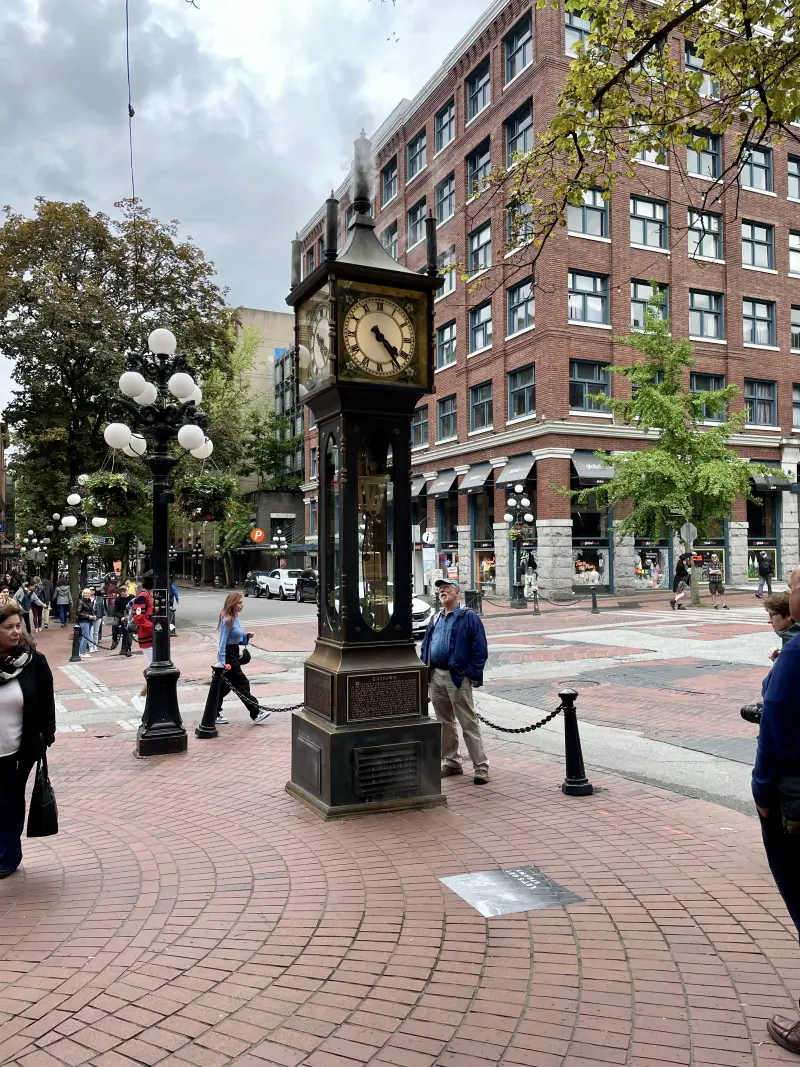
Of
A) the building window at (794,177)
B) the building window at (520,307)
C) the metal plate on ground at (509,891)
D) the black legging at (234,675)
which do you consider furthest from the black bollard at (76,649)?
the building window at (794,177)

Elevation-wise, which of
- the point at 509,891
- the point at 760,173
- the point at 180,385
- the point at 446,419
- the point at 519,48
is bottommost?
the point at 509,891

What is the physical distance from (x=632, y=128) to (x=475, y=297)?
91.8 ft

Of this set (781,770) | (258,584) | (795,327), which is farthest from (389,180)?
(781,770)

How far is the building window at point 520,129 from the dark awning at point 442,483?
527 inches

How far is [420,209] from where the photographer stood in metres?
39.6

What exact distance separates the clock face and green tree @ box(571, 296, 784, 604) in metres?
20.4

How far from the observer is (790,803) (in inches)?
117

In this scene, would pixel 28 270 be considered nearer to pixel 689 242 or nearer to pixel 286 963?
pixel 689 242

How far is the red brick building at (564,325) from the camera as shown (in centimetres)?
2961

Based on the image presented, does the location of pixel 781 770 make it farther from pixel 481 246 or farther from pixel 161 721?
pixel 481 246

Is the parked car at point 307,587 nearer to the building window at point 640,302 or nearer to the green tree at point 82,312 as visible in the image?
the green tree at point 82,312

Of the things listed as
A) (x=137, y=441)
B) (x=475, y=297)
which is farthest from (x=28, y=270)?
(x=137, y=441)

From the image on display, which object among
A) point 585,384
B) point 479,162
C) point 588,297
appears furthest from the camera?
point 479,162

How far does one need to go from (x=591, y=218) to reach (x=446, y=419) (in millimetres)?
11015
